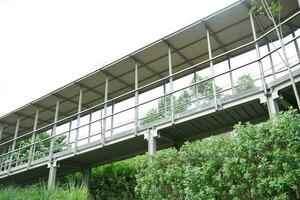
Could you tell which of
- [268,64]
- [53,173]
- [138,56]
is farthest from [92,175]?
[268,64]

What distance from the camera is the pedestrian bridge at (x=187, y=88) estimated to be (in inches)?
370

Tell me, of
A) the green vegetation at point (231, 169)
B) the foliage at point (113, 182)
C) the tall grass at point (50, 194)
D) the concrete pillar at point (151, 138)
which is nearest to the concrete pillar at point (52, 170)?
the foliage at point (113, 182)

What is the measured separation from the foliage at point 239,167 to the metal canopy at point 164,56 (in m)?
4.61

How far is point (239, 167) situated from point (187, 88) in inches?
184

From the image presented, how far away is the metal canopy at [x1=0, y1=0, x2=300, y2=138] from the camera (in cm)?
1133

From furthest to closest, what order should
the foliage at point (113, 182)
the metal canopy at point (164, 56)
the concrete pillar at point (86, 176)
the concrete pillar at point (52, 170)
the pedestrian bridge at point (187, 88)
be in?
the foliage at point (113, 182) < the concrete pillar at point (86, 176) < the concrete pillar at point (52, 170) < the metal canopy at point (164, 56) < the pedestrian bridge at point (187, 88)

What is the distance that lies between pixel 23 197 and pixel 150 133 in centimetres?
403

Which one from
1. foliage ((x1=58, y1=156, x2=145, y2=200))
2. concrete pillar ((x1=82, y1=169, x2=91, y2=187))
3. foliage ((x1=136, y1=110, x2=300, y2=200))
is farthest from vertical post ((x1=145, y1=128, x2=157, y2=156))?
foliage ((x1=58, y1=156, x2=145, y2=200))

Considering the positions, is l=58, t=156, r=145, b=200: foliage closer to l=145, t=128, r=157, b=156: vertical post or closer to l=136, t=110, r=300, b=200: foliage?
l=145, t=128, r=157, b=156: vertical post

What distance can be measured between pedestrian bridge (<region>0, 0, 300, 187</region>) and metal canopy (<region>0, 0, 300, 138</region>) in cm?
3

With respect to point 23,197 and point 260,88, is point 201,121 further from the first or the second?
point 23,197

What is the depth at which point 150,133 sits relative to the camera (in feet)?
35.6

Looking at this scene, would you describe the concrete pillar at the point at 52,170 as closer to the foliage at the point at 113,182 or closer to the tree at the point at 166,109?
the foliage at the point at 113,182

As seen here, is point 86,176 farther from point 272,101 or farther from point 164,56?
point 272,101
